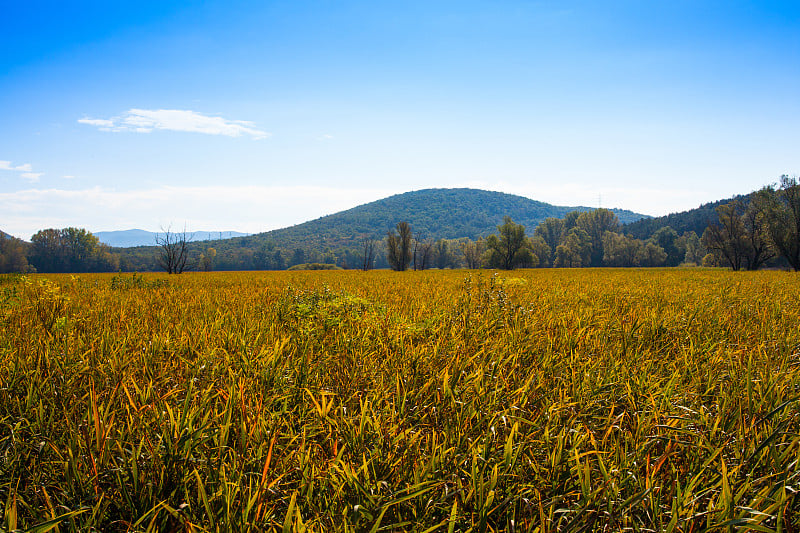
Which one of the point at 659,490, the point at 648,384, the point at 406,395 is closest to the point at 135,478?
the point at 406,395

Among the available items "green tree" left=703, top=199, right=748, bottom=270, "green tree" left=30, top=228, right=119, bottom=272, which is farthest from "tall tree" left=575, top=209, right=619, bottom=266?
"green tree" left=30, top=228, right=119, bottom=272

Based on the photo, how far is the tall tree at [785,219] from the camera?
122 ft

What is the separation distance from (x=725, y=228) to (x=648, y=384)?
62.1m

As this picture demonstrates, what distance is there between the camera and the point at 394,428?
1944 mm

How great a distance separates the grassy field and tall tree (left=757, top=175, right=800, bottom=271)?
1915 inches

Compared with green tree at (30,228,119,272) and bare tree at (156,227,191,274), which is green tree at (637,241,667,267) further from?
green tree at (30,228,119,272)

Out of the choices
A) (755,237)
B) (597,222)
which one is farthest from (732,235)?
(597,222)

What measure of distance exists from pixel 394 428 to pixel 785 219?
55.0 m

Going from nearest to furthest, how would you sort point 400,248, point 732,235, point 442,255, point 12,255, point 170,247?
1. point 170,247
2. point 732,235
3. point 400,248
4. point 12,255
5. point 442,255

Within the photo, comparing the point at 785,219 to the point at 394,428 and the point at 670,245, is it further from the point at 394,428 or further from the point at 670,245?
the point at 670,245

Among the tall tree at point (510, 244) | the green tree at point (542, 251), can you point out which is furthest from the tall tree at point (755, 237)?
the green tree at point (542, 251)

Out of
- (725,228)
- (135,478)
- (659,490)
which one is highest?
(725,228)

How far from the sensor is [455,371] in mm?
2959

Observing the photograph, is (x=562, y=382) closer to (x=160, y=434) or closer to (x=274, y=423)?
(x=274, y=423)
